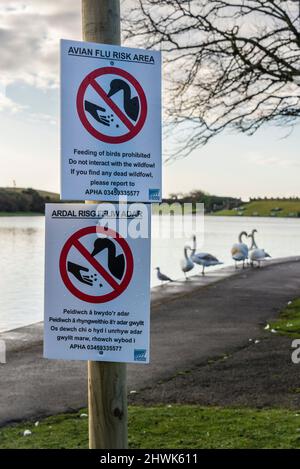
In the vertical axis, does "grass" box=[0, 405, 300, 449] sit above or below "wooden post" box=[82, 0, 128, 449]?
below

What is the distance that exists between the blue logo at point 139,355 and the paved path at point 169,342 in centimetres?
386

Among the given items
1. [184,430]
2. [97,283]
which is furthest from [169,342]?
[97,283]

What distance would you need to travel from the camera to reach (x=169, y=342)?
1171 cm

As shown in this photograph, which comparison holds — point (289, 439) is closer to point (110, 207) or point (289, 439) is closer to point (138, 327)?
point (138, 327)

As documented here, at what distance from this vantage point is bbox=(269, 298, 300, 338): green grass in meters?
12.3

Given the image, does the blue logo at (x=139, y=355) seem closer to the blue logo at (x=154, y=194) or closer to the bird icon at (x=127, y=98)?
the blue logo at (x=154, y=194)

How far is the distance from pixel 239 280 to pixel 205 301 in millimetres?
6372

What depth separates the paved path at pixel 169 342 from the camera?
26.7 ft

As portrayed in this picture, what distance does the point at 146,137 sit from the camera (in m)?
3.87

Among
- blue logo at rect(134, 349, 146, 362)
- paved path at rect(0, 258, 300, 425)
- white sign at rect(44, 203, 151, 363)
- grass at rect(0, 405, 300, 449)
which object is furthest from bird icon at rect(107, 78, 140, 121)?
paved path at rect(0, 258, 300, 425)

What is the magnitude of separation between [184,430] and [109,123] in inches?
144

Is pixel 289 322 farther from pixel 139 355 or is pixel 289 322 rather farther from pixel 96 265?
pixel 96 265

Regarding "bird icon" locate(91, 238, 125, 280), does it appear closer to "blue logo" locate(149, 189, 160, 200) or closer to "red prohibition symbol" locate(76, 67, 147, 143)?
"blue logo" locate(149, 189, 160, 200)

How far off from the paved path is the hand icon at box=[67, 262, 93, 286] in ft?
12.7
